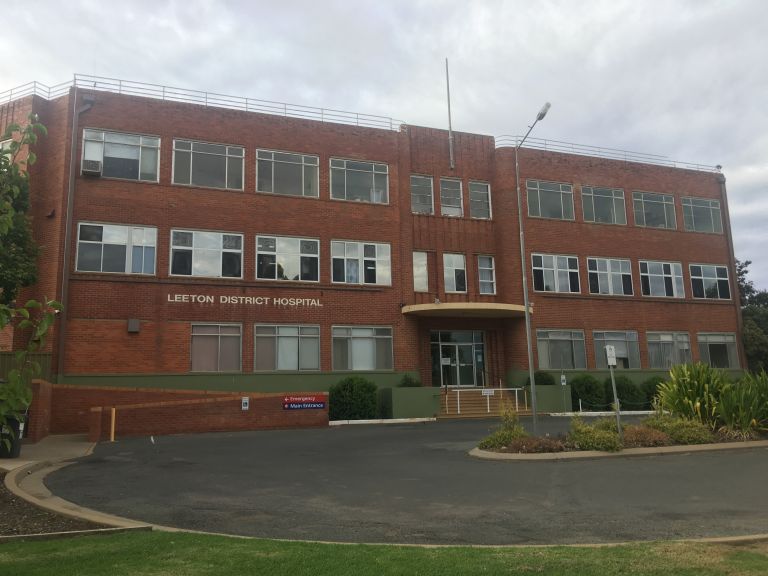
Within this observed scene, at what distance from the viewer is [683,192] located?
37438 mm

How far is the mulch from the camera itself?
26.1 feet

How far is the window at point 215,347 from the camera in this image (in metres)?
26.3

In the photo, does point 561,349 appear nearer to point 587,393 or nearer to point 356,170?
point 587,393

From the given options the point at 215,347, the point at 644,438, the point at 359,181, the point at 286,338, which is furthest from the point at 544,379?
the point at 215,347

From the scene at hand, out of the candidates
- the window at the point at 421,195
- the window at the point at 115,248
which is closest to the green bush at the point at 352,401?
the window at the point at 115,248

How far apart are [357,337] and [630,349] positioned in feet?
47.8

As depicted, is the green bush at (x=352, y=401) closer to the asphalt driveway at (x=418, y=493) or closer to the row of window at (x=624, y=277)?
the asphalt driveway at (x=418, y=493)

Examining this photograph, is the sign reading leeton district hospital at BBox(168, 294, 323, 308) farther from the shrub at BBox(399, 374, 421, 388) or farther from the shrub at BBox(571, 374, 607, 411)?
the shrub at BBox(571, 374, 607, 411)

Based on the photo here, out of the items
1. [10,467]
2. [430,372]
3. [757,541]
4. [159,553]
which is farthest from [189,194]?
[757,541]

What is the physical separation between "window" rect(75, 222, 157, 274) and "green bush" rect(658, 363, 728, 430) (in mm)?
18869

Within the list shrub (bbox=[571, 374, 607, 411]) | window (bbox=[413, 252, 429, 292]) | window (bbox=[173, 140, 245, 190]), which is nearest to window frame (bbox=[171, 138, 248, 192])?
window (bbox=[173, 140, 245, 190])

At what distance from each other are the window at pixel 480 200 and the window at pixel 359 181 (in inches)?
192

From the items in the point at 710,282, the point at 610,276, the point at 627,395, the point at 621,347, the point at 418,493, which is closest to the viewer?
the point at 418,493

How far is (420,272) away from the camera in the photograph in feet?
103
